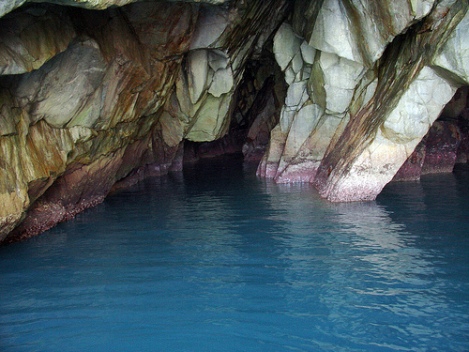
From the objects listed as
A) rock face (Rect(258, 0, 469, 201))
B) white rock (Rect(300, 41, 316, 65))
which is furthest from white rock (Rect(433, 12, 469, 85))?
white rock (Rect(300, 41, 316, 65))

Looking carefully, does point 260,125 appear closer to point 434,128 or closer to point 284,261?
point 434,128

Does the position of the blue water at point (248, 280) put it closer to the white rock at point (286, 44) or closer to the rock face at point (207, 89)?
the rock face at point (207, 89)

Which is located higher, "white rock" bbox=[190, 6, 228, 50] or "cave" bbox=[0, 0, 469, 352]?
"white rock" bbox=[190, 6, 228, 50]

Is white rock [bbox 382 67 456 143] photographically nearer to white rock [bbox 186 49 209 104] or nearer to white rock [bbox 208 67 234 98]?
white rock [bbox 208 67 234 98]

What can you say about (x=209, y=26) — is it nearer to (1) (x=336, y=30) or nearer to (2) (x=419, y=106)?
(1) (x=336, y=30)

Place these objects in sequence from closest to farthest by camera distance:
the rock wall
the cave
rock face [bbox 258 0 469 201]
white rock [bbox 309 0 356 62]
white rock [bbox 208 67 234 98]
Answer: the cave
the rock wall
rock face [bbox 258 0 469 201]
white rock [bbox 309 0 356 62]
white rock [bbox 208 67 234 98]

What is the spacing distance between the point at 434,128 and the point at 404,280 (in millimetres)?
12110

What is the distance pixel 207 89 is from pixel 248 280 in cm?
1065

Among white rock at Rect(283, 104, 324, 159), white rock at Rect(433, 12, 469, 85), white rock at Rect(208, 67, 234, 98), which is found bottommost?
white rock at Rect(283, 104, 324, 159)

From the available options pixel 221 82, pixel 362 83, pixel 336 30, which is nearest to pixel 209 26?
pixel 221 82

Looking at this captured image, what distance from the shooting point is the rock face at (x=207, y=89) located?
32.6ft

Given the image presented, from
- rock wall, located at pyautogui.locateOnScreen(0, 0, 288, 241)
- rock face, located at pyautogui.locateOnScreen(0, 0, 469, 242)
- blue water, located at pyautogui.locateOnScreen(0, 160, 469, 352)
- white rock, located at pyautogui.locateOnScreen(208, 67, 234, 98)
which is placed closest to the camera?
blue water, located at pyautogui.locateOnScreen(0, 160, 469, 352)

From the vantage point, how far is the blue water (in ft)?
20.1

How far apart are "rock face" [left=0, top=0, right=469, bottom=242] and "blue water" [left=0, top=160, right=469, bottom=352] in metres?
1.55
